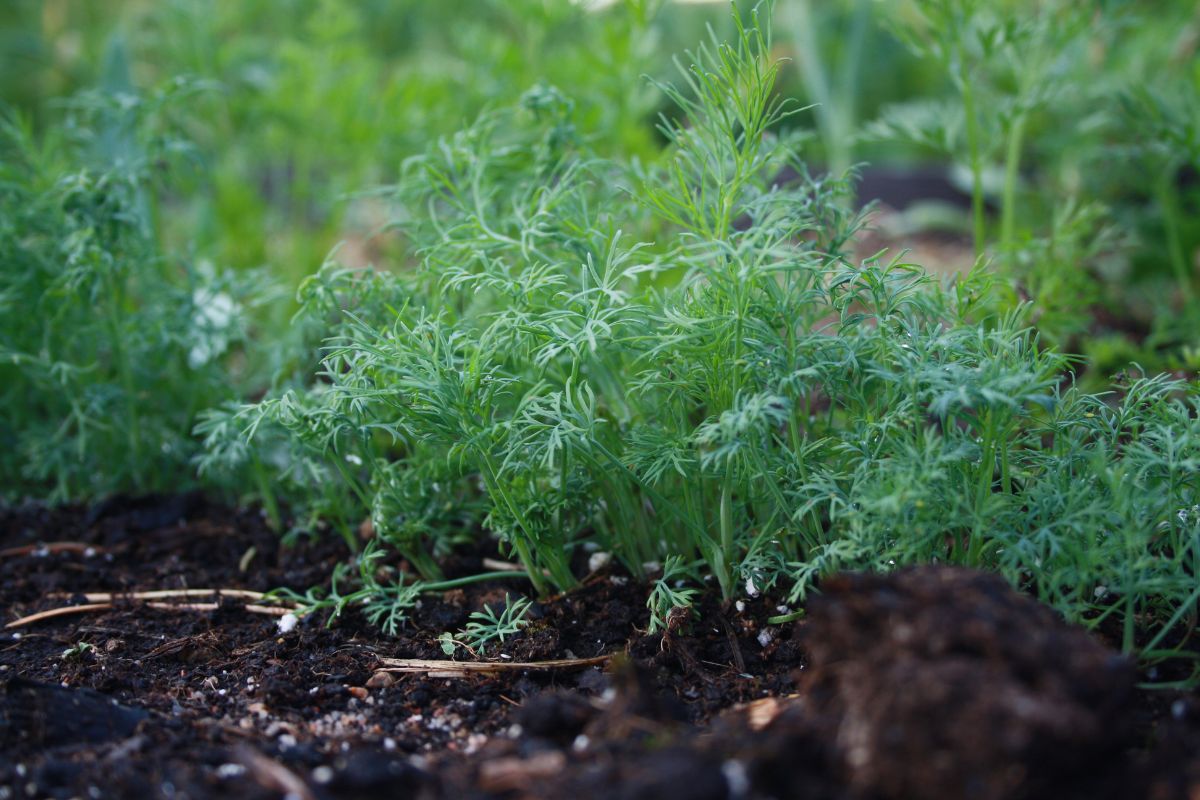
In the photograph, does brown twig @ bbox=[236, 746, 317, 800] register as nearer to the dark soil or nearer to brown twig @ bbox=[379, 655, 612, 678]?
the dark soil

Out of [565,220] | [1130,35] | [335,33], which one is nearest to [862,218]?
[565,220]

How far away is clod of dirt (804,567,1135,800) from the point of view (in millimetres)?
1158

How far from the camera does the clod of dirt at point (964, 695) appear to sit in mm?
1158

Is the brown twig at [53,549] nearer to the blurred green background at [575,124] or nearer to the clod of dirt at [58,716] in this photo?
the blurred green background at [575,124]

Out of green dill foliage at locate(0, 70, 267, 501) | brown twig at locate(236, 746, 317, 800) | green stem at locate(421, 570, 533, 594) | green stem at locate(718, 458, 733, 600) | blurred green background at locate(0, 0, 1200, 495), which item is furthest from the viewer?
blurred green background at locate(0, 0, 1200, 495)

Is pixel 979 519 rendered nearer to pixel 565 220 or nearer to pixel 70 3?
pixel 565 220

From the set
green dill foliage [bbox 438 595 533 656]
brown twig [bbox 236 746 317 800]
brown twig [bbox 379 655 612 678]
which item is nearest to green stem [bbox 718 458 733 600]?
brown twig [bbox 379 655 612 678]

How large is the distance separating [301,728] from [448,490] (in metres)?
0.65

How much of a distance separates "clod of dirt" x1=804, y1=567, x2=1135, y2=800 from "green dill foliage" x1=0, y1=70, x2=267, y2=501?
1.87 meters

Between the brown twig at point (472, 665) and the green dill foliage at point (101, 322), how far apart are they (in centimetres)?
110

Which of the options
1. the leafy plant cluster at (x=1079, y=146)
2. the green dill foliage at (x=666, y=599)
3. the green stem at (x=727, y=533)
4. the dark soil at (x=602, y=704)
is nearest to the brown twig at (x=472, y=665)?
the dark soil at (x=602, y=704)

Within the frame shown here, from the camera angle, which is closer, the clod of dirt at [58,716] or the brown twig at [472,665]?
the clod of dirt at [58,716]

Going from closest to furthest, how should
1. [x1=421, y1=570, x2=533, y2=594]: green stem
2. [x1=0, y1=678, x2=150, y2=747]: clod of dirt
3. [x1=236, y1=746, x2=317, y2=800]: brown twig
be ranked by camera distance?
[x1=236, y1=746, x2=317, y2=800]: brown twig, [x1=0, y1=678, x2=150, y2=747]: clod of dirt, [x1=421, y1=570, x2=533, y2=594]: green stem

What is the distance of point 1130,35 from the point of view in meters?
4.15
